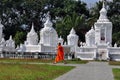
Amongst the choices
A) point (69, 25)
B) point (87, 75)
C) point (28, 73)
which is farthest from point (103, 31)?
point (28, 73)

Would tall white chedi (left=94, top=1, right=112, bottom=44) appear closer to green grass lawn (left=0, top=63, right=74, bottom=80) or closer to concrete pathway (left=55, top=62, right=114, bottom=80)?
concrete pathway (left=55, top=62, right=114, bottom=80)

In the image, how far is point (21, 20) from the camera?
92.5m

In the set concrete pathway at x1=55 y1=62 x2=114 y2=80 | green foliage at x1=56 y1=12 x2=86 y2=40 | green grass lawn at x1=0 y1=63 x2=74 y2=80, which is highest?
green foliage at x1=56 y1=12 x2=86 y2=40

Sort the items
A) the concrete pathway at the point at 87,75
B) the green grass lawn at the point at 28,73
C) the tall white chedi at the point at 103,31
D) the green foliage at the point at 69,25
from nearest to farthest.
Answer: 1. the green grass lawn at the point at 28,73
2. the concrete pathway at the point at 87,75
3. the tall white chedi at the point at 103,31
4. the green foliage at the point at 69,25

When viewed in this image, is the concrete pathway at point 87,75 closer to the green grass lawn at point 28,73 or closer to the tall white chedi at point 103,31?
the green grass lawn at point 28,73

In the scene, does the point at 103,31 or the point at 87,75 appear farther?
the point at 103,31

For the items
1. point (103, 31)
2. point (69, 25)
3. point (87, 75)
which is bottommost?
point (87, 75)

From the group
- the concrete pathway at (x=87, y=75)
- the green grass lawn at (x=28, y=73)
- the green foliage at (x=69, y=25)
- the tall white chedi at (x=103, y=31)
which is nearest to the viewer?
the green grass lawn at (x=28, y=73)

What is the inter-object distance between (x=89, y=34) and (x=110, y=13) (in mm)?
23318

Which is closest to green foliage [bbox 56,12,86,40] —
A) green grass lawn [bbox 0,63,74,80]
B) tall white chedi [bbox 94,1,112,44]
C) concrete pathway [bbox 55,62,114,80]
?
tall white chedi [bbox 94,1,112,44]

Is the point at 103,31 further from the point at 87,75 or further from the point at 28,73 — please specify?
the point at 28,73

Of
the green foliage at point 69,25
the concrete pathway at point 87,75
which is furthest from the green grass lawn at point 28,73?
the green foliage at point 69,25

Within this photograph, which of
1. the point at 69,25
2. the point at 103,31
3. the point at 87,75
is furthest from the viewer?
the point at 69,25

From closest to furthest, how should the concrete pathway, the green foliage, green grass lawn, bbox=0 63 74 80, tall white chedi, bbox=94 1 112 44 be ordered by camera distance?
1. green grass lawn, bbox=0 63 74 80
2. the concrete pathway
3. tall white chedi, bbox=94 1 112 44
4. the green foliage
